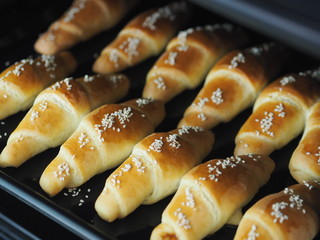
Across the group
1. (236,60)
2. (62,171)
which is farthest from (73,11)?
(62,171)

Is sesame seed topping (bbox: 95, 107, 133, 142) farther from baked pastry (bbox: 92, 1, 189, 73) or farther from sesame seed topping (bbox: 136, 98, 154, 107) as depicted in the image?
baked pastry (bbox: 92, 1, 189, 73)

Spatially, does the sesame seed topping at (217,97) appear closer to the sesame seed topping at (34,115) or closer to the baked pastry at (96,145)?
the baked pastry at (96,145)

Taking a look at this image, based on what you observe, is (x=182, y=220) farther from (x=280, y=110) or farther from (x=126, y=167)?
(x=280, y=110)

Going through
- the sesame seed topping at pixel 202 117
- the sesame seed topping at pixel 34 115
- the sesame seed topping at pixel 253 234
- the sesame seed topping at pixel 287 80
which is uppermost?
the sesame seed topping at pixel 34 115

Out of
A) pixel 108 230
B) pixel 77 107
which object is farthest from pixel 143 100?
pixel 108 230

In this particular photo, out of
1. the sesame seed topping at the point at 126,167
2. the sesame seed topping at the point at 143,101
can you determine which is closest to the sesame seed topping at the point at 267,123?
the sesame seed topping at the point at 143,101

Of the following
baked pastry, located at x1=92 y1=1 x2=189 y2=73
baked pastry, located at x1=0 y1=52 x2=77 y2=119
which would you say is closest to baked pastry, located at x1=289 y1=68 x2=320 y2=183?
baked pastry, located at x1=92 y1=1 x2=189 y2=73

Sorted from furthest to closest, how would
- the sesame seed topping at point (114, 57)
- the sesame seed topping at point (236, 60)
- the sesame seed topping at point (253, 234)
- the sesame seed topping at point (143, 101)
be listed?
the sesame seed topping at point (114, 57) < the sesame seed topping at point (236, 60) < the sesame seed topping at point (143, 101) < the sesame seed topping at point (253, 234)
